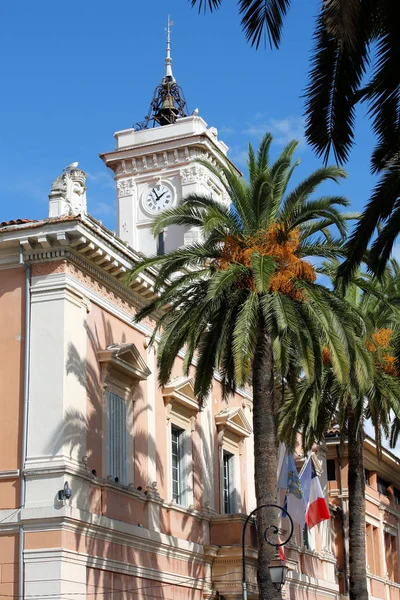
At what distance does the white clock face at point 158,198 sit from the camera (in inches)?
1533

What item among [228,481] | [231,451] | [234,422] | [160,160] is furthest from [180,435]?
[160,160]

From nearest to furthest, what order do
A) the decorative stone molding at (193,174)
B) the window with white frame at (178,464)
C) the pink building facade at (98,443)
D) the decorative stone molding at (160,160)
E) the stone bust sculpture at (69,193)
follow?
the pink building facade at (98,443), the stone bust sculpture at (69,193), the window with white frame at (178,464), the decorative stone molding at (193,174), the decorative stone molding at (160,160)

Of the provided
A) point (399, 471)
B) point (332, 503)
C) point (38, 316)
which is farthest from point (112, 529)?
point (399, 471)

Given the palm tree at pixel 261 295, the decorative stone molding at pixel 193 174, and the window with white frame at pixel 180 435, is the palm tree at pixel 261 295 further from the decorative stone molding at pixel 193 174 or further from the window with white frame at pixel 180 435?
the decorative stone molding at pixel 193 174

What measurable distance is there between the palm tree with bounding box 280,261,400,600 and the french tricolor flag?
1043mm

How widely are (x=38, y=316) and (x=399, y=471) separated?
3244 cm

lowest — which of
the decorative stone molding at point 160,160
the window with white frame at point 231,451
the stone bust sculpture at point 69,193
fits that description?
the window with white frame at point 231,451

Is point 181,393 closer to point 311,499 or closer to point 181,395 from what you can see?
point 181,395

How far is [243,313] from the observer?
2169cm

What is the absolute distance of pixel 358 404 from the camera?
92.6ft

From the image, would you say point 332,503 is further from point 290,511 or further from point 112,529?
point 112,529

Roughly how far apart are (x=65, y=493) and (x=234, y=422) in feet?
34.7

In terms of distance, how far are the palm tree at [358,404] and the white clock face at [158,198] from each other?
11.3m

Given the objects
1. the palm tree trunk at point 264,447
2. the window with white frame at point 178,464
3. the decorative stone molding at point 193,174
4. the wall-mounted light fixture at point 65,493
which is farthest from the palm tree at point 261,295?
the decorative stone molding at point 193,174
